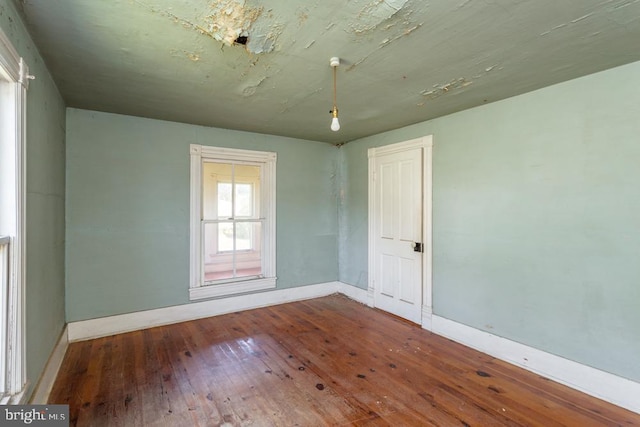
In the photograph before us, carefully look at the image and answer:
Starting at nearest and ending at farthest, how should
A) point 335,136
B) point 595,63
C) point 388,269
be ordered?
point 595,63 → point 388,269 → point 335,136

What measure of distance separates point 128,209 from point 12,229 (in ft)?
5.98

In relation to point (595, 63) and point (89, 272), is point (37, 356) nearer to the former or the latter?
point (89, 272)

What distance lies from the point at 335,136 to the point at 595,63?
108 inches

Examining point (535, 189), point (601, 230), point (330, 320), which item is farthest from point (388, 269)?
point (601, 230)

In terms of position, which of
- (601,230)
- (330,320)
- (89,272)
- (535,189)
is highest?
(535,189)

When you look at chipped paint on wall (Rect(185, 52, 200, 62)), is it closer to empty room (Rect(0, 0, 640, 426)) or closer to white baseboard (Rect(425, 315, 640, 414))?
empty room (Rect(0, 0, 640, 426))

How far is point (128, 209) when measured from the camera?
132 inches

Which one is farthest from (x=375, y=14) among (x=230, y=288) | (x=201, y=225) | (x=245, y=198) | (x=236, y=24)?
(x=245, y=198)

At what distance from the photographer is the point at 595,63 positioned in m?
2.09

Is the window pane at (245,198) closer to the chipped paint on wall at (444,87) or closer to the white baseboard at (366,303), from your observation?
the white baseboard at (366,303)

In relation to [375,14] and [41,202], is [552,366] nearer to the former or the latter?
[375,14]

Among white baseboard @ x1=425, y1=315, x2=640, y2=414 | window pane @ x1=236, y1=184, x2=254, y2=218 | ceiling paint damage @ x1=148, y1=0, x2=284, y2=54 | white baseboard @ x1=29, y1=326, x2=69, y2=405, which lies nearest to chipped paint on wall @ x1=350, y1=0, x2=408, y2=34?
ceiling paint damage @ x1=148, y1=0, x2=284, y2=54

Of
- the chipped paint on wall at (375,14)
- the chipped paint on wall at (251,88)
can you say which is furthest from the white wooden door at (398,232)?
the chipped paint on wall at (375,14)

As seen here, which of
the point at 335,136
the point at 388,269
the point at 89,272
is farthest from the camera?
the point at 335,136
